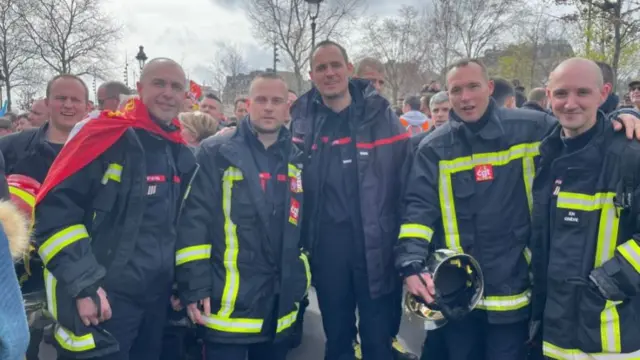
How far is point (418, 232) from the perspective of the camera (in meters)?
3.13

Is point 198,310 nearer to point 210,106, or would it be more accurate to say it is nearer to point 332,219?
point 332,219

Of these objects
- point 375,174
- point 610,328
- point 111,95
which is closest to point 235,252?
point 375,174

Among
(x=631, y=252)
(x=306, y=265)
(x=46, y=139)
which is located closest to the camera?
(x=631, y=252)

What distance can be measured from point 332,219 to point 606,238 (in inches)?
65.7

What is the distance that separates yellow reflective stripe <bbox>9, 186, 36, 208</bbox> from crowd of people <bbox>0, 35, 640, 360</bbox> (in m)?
0.01

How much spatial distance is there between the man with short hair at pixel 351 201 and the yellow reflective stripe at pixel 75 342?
1.48m

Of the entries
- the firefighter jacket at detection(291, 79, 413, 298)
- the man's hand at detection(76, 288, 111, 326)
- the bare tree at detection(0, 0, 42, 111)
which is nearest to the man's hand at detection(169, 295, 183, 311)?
the man's hand at detection(76, 288, 111, 326)

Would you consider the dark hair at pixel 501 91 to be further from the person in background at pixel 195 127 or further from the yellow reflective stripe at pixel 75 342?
the yellow reflective stripe at pixel 75 342

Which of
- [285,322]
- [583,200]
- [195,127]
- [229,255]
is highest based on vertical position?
[195,127]

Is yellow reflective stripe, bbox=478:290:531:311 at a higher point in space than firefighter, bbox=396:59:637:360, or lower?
lower

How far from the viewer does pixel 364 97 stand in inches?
143

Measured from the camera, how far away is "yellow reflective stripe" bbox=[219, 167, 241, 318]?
3.02 m

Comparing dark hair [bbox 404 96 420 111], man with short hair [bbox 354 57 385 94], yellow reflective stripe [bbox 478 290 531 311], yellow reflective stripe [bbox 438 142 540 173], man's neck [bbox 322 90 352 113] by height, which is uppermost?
man with short hair [bbox 354 57 385 94]

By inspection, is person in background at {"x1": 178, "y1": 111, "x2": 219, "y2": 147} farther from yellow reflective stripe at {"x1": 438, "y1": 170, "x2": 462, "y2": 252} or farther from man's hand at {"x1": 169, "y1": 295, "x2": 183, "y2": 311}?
yellow reflective stripe at {"x1": 438, "y1": 170, "x2": 462, "y2": 252}
